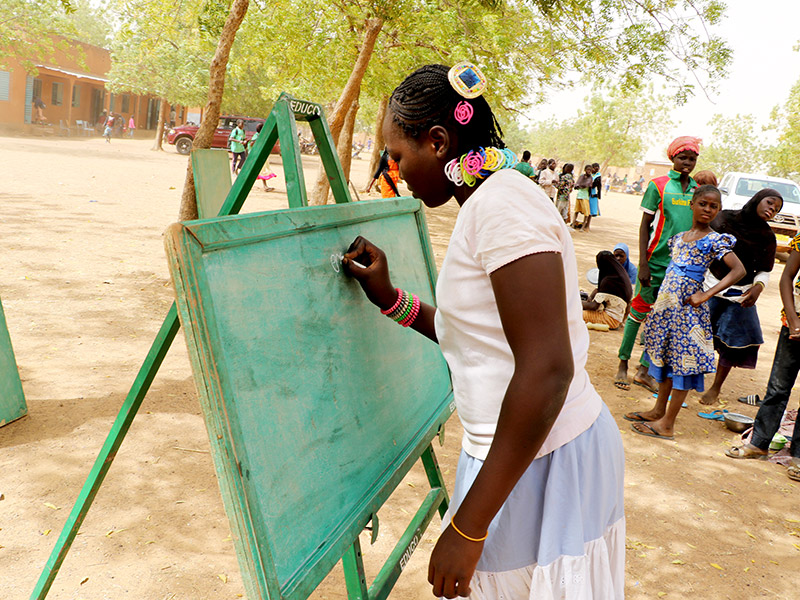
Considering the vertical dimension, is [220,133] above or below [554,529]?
above

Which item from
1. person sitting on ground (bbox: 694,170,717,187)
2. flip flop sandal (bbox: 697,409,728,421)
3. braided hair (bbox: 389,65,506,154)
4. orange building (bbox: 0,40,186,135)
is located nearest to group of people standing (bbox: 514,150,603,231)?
person sitting on ground (bbox: 694,170,717,187)

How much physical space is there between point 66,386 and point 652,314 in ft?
13.5

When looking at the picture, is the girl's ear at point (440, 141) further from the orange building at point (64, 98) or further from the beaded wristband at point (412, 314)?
the orange building at point (64, 98)

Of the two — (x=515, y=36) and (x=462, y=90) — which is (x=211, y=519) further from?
(x=515, y=36)

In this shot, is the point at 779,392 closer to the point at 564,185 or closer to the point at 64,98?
the point at 564,185

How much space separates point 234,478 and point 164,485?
230 centimetres

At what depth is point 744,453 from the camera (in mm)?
4434

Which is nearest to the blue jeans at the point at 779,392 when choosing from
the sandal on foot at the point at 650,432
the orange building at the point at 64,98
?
the sandal on foot at the point at 650,432

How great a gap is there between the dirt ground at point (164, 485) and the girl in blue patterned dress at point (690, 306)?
1.90 ft

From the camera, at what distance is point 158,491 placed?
3.11 meters

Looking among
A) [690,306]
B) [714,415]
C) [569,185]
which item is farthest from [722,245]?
[569,185]

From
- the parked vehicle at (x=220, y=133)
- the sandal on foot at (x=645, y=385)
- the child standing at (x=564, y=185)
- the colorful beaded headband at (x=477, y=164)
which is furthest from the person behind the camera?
Answer: the parked vehicle at (x=220, y=133)

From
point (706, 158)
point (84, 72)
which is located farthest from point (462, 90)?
point (706, 158)

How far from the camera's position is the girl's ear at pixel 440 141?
139 centimetres
